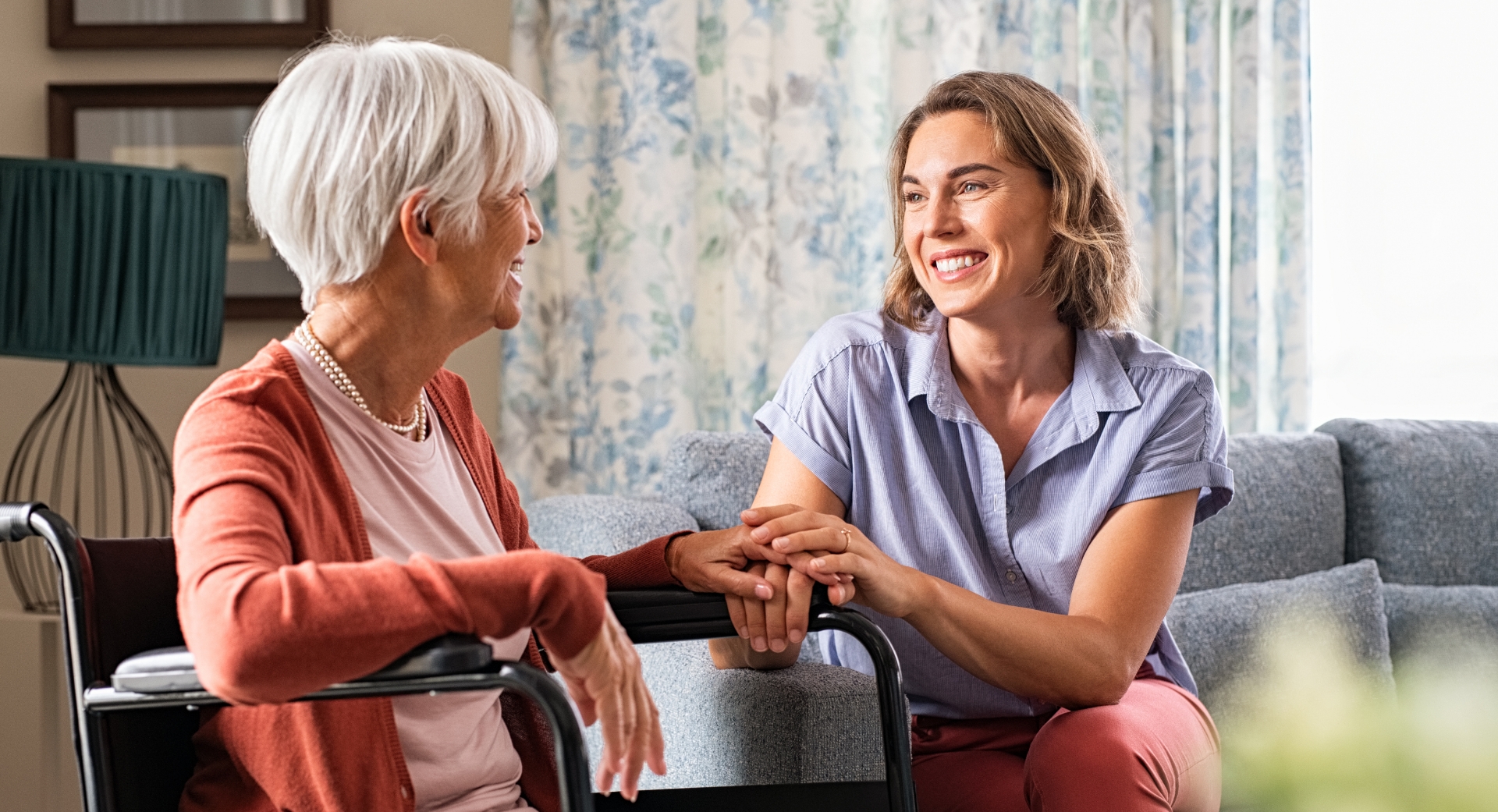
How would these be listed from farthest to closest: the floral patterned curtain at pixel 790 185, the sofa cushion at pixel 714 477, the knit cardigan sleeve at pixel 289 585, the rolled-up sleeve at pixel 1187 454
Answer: the floral patterned curtain at pixel 790 185 < the sofa cushion at pixel 714 477 < the rolled-up sleeve at pixel 1187 454 < the knit cardigan sleeve at pixel 289 585

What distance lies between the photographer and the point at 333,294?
106 cm

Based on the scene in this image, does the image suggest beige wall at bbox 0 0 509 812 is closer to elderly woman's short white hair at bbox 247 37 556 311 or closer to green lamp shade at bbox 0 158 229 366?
green lamp shade at bbox 0 158 229 366

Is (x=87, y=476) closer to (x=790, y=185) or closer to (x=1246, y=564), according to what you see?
(x=790, y=185)

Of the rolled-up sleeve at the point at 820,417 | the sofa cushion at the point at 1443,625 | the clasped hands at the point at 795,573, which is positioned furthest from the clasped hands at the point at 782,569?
the sofa cushion at the point at 1443,625

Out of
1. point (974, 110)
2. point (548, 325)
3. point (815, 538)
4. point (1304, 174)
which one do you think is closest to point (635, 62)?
point (548, 325)

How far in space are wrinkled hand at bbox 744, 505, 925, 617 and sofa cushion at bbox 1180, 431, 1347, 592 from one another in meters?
1.09

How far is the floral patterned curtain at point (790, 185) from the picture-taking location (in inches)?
105

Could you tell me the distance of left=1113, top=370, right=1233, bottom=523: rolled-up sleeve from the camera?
4.60ft

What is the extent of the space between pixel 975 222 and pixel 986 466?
0.29 metres

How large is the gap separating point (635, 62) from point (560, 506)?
3.75 feet

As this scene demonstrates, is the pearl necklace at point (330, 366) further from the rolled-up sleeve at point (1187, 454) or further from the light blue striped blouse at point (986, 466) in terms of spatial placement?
the rolled-up sleeve at point (1187, 454)

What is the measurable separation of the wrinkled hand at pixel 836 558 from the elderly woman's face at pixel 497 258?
0.33m

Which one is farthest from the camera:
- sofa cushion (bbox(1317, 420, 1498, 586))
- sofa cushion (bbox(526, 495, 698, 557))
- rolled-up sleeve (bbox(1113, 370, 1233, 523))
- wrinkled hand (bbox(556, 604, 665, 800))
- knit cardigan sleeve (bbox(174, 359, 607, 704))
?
sofa cushion (bbox(1317, 420, 1498, 586))

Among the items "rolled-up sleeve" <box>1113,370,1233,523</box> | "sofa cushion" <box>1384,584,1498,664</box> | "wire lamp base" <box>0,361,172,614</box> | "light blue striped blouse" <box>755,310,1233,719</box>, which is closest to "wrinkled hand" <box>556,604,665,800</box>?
"light blue striped blouse" <box>755,310,1233,719</box>
